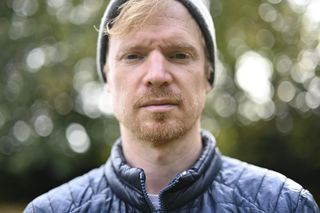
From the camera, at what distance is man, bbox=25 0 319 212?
2340 millimetres

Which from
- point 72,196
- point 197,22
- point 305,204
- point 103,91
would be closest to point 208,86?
point 197,22

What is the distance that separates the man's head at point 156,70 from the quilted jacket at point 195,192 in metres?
0.21

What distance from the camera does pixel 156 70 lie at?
7.73ft

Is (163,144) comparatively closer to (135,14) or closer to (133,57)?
(133,57)

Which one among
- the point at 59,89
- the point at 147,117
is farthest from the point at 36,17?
the point at 147,117

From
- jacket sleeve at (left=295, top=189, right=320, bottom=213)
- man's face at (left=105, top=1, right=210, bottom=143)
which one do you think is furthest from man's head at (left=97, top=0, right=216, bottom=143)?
jacket sleeve at (left=295, top=189, right=320, bottom=213)

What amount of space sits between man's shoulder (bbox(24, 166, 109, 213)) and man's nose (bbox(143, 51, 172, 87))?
58cm

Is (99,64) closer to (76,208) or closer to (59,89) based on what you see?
(76,208)

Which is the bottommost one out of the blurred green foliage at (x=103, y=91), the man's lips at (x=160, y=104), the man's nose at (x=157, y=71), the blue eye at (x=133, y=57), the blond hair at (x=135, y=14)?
the blurred green foliage at (x=103, y=91)

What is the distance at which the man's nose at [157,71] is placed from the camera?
2346 millimetres

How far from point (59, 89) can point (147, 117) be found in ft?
24.6

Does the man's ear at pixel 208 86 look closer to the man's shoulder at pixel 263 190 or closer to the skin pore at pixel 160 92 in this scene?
the skin pore at pixel 160 92

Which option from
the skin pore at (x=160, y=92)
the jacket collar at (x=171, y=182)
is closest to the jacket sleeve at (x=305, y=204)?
the jacket collar at (x=171, y=182)

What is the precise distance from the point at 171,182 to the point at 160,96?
40 centimetres
